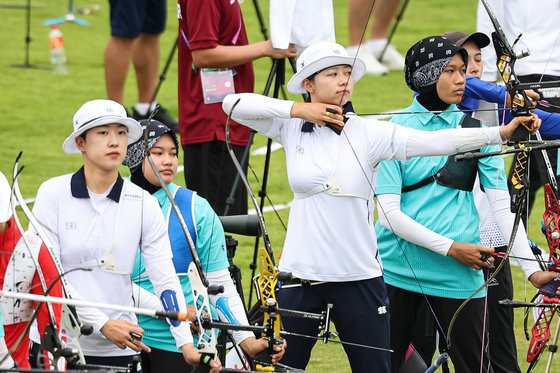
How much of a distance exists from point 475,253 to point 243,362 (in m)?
1.04

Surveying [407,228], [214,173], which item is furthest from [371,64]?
[407,228]

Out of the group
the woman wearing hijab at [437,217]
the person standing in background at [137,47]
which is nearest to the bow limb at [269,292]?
the woman wearing hijab at [437,217]

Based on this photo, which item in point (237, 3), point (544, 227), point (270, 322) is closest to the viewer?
point (270, 322)

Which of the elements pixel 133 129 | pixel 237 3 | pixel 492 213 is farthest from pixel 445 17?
pixel 133 129

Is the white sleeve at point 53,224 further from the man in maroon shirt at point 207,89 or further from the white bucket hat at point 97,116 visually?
the man in maroon shirt at point 207,89

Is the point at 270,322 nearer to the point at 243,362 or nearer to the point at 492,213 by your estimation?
the point at 243,362

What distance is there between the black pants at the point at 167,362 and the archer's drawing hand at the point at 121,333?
47 cm

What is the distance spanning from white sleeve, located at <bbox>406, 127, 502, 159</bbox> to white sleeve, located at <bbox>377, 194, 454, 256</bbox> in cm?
47

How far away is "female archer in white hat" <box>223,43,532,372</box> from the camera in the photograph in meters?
4.12

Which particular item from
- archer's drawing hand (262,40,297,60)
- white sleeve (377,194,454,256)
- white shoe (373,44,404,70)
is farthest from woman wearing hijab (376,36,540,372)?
white shoe (373,44,404,70)

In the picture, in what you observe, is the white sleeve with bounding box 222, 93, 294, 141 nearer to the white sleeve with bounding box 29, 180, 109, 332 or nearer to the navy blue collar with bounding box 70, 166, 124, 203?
the navy blue collar with bounding box 70, 166, 124, 203

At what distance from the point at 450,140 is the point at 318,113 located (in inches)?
19.2

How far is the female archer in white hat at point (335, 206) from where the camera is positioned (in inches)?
162

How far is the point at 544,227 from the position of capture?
436cm
